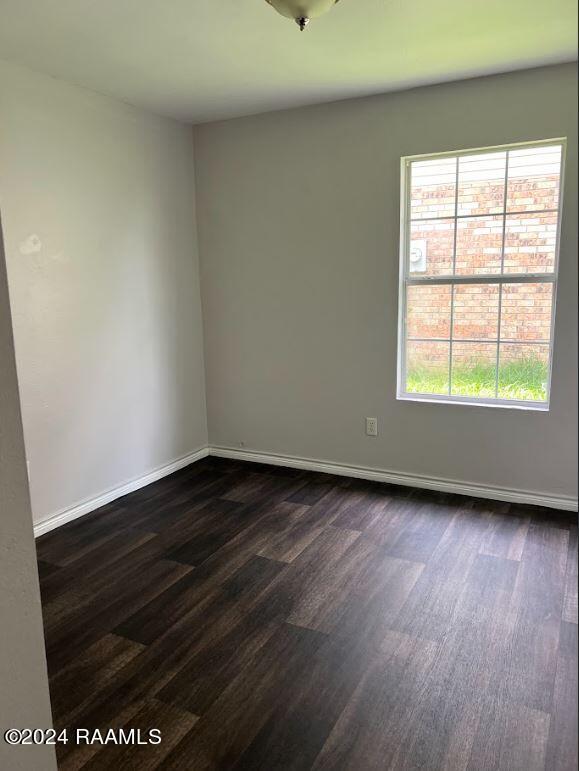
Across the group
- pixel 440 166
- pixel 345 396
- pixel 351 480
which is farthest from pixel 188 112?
pixel 351 480

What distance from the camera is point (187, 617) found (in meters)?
→ 2.28

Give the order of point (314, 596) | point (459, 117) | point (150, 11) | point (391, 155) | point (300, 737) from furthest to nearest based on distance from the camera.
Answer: point (391, 155) → point (459, 117) → point (314, 596) → point (150, 11) → point (300, 737)

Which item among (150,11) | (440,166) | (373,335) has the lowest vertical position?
(373,335)

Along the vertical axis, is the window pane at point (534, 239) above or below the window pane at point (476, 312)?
above

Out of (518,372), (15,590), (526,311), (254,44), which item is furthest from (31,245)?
(518,372)

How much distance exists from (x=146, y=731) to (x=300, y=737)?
472mm

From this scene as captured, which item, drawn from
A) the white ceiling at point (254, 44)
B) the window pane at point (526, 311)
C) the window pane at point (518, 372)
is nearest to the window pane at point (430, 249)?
the white ceiling at point (254, 44)

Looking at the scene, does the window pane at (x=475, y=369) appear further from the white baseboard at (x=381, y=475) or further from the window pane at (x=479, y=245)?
the white baseboard at (x=381, y=475)

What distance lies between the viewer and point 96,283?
3.33 meters

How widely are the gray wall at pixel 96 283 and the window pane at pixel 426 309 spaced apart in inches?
63.7

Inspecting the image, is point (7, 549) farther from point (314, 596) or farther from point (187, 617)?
point (314, 596)

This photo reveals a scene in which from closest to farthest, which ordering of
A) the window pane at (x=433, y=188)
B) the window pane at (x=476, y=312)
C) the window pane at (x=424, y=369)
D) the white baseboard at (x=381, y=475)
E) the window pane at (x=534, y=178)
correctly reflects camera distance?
the window pane at (x=534, y=178) < the window pane at (x=476, y=312) < the window pane at (x=424, y=369) < the window pane at (x=433, y=188) < the white baseboard at (x=381, y=475)

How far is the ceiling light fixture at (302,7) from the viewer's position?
2006 mm

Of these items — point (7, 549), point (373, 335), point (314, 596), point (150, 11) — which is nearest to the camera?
point (7, 549)
